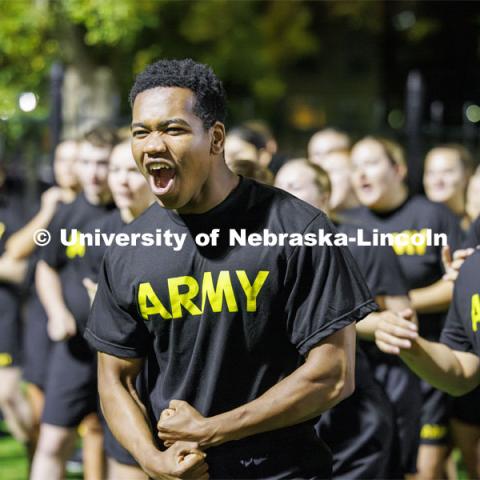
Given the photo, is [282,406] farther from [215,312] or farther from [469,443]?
[469,443]

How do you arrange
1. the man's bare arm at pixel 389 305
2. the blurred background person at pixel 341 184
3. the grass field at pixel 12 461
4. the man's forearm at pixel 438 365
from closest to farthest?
the man's forearm at pixel 438 365 < the man's bare arm at pixel 389 305 < the blurred background person at pixel 341 184 < the grass field at pixel 12 461

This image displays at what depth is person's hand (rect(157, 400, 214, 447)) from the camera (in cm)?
349

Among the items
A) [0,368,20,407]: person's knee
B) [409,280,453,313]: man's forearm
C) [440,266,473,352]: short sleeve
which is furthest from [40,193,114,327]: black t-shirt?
[440,266,473,352]: short sleeve

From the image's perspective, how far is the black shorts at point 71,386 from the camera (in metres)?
6.56

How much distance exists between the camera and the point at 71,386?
21.6 feet

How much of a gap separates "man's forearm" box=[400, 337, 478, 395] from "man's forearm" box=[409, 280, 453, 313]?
6.24 ft

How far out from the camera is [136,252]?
368 centimetres

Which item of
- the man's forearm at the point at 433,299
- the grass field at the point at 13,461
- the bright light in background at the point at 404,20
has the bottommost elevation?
the grass field at the point at 13,461

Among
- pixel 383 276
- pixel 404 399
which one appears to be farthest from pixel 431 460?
pixel 383 276

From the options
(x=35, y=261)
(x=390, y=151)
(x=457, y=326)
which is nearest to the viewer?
(x=457, y=326)

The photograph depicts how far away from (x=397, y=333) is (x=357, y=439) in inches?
47.4

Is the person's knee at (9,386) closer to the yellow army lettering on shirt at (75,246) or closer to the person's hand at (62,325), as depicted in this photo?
the person's hand at (62,325)

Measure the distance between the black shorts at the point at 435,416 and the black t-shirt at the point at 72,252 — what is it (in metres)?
2.11

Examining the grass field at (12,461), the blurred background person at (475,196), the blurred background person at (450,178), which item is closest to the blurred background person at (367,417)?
the blurred background person at (475,196)
